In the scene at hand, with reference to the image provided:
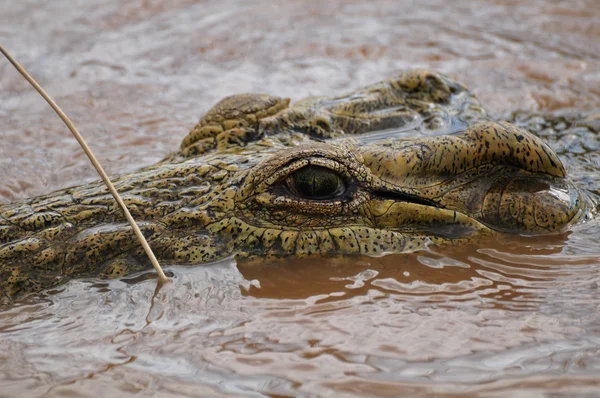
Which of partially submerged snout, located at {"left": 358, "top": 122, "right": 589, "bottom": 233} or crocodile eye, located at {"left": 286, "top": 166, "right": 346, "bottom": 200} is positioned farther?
partially submerged snout, located at {"left": 358, "top": 122, "right": 589, "bottom": 233}

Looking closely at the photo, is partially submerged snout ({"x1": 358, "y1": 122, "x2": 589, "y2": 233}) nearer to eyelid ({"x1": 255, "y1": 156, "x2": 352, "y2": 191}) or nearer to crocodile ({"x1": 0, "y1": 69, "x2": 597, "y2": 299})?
crocodile ({"x1": 0, "y1": 69, "x2": 597, "y2": 299})

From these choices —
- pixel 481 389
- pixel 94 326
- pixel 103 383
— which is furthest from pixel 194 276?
pixel 481 389

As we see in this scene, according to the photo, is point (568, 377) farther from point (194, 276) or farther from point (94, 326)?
point (94, 326)

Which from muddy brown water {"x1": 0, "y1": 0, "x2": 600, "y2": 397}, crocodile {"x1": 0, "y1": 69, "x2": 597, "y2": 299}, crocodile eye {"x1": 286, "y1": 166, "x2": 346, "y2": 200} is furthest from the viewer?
crocodile eye {"x1": 286, "y1": 166, "x2": 346, "y2": 200}

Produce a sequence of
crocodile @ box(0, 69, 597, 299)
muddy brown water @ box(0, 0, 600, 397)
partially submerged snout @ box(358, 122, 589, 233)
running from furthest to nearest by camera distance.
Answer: partially submerged snout @ box(358, 122, 589, 233) → crocodile @ box(0, 69, 597, 299) → muddy brown water @ box(0, 0, 600, 397)

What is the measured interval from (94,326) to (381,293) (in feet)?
4.98

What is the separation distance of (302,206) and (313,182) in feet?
0.50

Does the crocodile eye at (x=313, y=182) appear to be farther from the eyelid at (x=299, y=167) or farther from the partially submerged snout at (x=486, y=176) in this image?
the partially submerged snout at (x=486, y=176)

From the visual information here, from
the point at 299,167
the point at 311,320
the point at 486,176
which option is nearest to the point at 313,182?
the point at 299,167

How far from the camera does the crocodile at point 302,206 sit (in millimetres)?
3877

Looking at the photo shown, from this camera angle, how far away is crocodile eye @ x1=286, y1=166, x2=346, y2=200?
3.98m

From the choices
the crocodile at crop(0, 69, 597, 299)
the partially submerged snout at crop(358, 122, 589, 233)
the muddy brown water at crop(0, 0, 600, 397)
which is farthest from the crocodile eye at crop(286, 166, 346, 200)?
the muddy brown water at crop(0, 0, 600, 397)

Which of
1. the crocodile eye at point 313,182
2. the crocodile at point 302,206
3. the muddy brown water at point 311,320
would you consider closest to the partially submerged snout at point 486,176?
the crocodile at point 302,206

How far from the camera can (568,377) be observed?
3.00 metres
